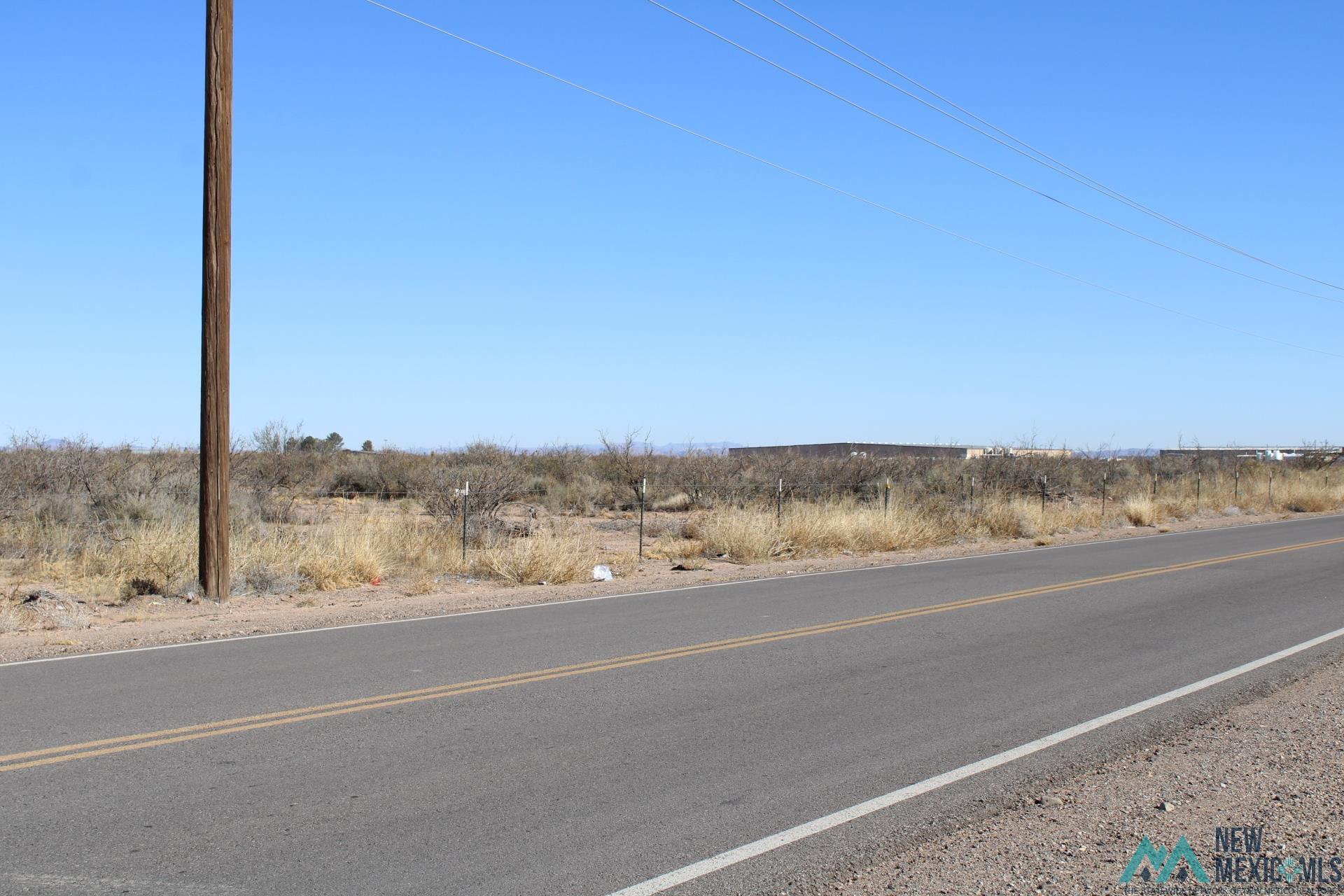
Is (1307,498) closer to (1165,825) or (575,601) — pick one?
(575,601)

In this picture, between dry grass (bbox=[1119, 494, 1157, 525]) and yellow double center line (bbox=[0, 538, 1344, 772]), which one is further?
dry grass (bbox=[1119, 494, 1157, 525])

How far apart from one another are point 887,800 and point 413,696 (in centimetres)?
420

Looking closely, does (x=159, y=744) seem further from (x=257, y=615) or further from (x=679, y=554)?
(x=679, y=554)

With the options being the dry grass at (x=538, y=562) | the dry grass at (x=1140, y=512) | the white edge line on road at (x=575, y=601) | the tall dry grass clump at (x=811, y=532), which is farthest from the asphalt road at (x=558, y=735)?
the dry grass at (x=1140, y=512)

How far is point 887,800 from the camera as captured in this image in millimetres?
6148

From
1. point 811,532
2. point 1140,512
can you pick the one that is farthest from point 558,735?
point 1140,512

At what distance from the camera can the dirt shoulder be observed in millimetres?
5016

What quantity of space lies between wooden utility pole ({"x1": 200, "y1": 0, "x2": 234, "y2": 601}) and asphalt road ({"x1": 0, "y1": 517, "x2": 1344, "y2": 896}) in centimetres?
382

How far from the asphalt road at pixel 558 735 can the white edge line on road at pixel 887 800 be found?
74 mm

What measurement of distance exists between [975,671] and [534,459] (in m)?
37.7

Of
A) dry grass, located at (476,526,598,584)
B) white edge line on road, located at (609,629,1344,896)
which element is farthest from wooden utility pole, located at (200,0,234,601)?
white edge line on road, located at (609,629,1344,896)

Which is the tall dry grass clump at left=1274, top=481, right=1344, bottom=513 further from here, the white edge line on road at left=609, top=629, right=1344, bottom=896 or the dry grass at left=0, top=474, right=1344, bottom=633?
the white edge line on road at left=609, top=629, right=1344, bottom=896

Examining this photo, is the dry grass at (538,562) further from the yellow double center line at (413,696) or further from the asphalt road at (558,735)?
the yellow double center line at (413,696)

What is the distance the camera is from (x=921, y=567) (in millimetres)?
19781
